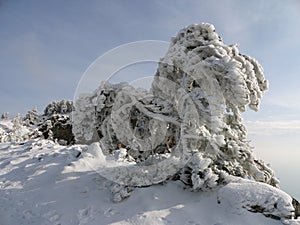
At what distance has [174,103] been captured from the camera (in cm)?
790

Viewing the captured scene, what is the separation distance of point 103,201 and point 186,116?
122 inches

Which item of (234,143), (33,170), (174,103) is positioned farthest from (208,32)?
(33,170)

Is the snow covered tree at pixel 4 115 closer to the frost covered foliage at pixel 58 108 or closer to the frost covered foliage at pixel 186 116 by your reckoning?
the frost covered foliage at pixel 58 108

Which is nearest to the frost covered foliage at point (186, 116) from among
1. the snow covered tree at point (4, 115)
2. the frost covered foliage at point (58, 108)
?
the frost covered foliage at point (58, 108)

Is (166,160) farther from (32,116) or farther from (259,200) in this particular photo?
(32,116)

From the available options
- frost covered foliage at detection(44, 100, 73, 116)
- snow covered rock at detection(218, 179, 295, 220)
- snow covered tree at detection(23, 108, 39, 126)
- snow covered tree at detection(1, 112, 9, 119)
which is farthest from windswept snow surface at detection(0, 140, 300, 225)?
snow covered tree at detection(1, 112, 9, 119)

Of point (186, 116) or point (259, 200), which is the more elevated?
point (186, 116)

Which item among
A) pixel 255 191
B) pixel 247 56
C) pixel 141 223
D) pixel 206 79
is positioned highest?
pixel 247 56

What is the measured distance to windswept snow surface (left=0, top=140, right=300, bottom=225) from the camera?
16.6ft

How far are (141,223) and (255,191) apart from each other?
270 cm

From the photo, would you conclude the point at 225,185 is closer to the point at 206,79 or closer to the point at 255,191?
the point at 255,191

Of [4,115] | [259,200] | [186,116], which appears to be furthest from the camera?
[4,115]

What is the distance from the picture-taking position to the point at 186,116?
6.71 m

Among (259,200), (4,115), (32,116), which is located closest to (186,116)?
(259,200)
